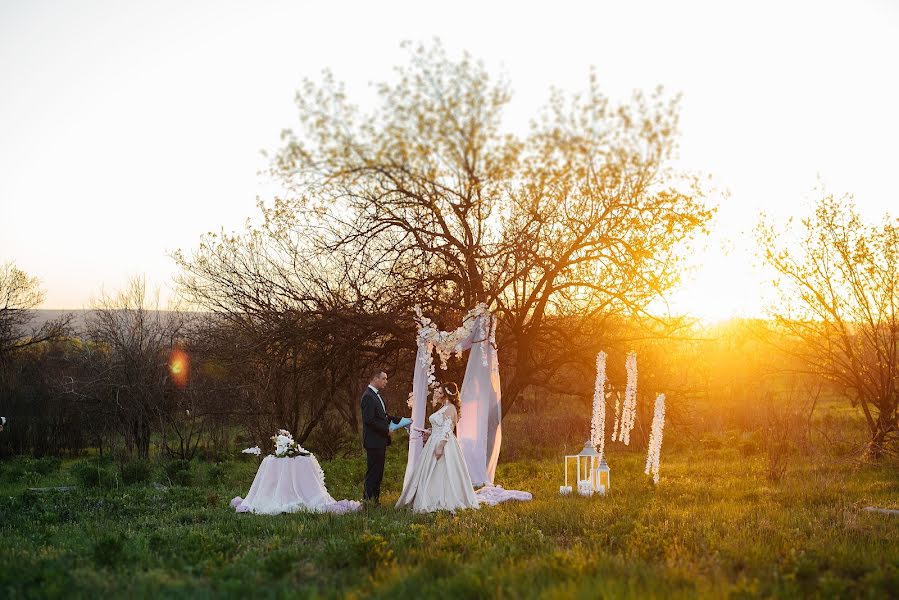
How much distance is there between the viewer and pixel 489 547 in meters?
8.77

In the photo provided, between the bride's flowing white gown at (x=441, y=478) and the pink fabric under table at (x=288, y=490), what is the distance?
108 centimetres

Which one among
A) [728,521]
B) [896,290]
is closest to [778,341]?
[896,290]

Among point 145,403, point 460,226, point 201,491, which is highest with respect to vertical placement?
point 460,226

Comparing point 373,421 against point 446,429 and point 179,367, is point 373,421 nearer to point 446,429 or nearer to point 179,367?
point 446,429

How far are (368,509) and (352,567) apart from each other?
486 centimetres

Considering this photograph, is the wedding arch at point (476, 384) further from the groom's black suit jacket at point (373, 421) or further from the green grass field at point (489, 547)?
the green grass field at point (489, 547)

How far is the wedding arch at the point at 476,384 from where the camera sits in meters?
15.1

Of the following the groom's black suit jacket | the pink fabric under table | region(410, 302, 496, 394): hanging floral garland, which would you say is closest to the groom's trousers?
the groom's black suit jacket

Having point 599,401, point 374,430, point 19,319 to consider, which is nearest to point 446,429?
point 374,430

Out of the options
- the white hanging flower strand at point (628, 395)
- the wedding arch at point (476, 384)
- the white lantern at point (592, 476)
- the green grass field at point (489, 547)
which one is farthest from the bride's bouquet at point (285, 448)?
the white hanging flower strand at point (628, 395)

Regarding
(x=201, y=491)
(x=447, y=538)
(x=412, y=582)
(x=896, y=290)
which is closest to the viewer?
(x=412, y=582)

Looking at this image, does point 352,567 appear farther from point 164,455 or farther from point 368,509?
point 164,455

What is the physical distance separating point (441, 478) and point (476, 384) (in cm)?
280

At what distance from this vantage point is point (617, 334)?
64.9 ft
